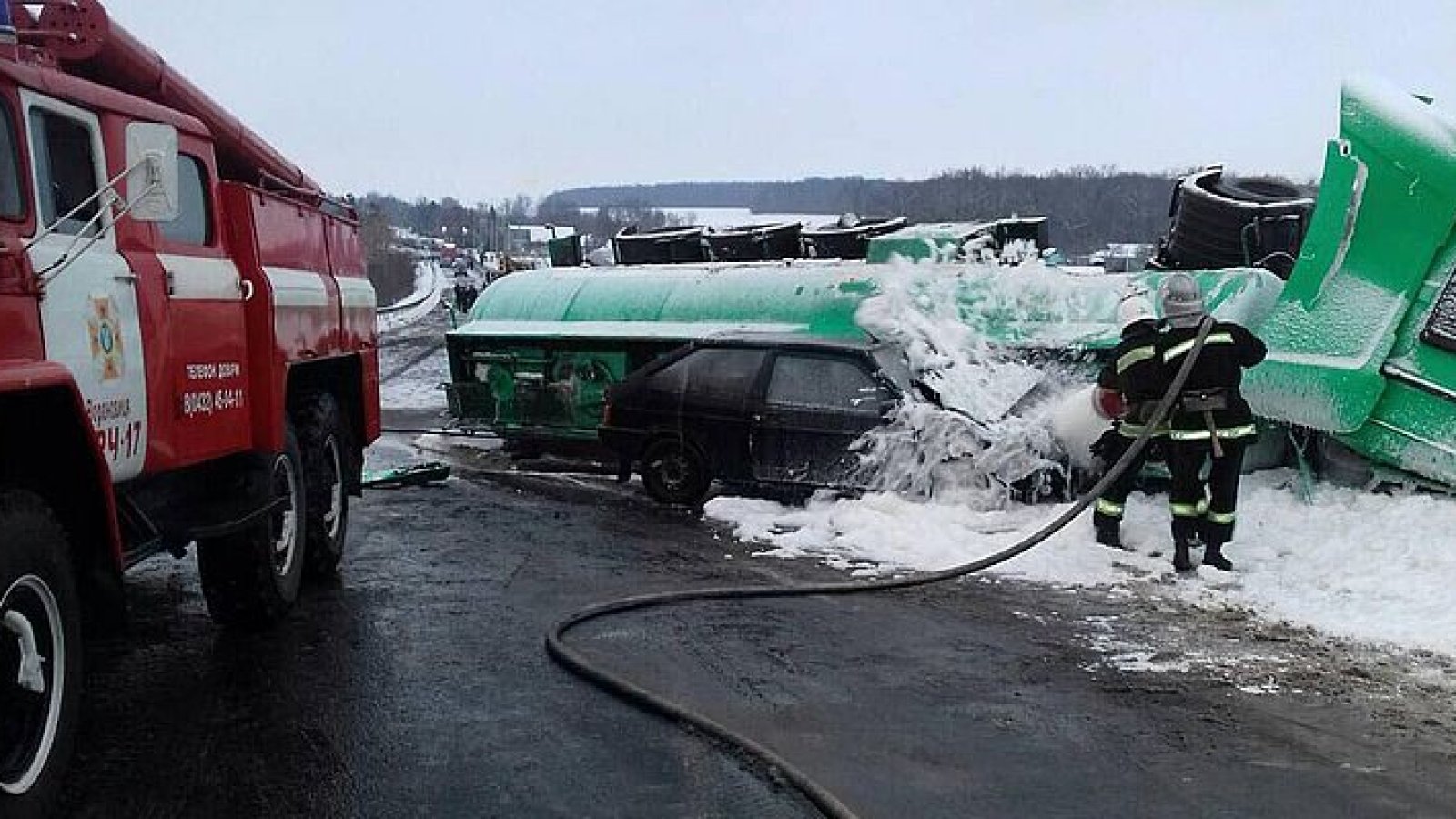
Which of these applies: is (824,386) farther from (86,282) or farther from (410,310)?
(410,310)

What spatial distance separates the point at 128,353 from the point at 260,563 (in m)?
1.91

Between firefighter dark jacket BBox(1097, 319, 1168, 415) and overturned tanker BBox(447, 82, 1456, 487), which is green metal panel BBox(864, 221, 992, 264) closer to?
overturned tanker BBox(447, 82, 1456, 487)

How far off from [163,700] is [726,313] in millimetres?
7769

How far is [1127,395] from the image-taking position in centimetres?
809

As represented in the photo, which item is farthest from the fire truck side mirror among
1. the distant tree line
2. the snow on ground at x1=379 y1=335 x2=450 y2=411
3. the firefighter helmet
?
the distant tree line

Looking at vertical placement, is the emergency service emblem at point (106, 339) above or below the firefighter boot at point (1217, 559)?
above

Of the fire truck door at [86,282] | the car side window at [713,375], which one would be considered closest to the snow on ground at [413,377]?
the car side window at [713,375]

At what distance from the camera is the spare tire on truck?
408 inches

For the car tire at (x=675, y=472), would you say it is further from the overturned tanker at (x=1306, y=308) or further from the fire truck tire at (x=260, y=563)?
the fire truck tire at (x=260, y=563)

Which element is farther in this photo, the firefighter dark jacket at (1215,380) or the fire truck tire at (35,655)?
the firefighter dark jacket at (1215,380)

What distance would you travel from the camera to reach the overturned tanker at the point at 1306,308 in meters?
8.02

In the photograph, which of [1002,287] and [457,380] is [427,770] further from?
[457,380]

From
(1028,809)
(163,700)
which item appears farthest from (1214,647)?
(163,700)

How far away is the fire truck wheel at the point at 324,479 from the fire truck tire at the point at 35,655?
3.04 m
